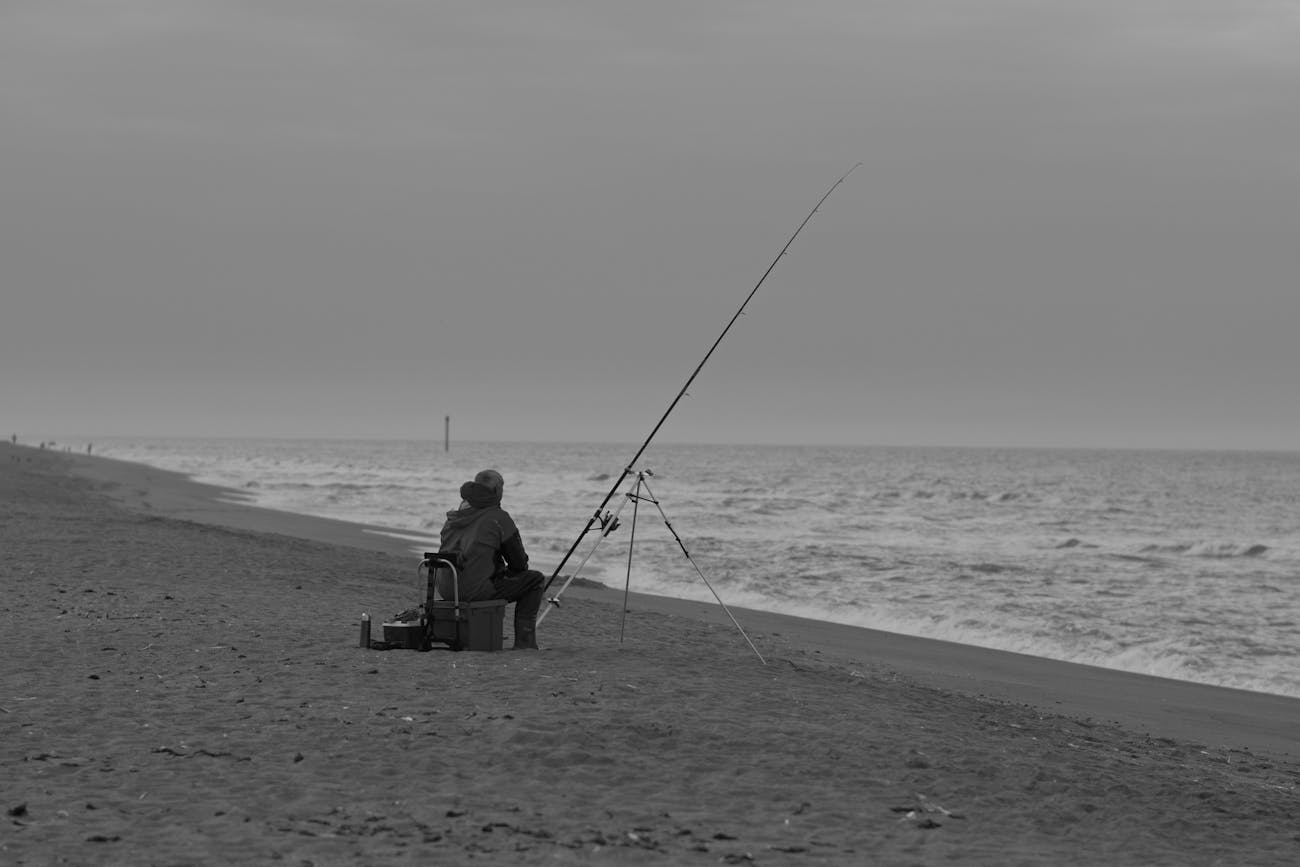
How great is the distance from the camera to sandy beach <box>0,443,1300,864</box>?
18.5ft

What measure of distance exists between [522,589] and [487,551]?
1.23 ft

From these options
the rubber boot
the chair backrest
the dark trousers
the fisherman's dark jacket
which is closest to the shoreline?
the rubber boot

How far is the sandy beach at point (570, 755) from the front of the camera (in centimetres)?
565

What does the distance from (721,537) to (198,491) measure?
18368 mm

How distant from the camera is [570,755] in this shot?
22.6ft

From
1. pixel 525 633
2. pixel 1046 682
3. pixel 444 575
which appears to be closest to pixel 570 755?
pixel 444 575

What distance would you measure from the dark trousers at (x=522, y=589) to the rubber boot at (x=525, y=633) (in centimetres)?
8

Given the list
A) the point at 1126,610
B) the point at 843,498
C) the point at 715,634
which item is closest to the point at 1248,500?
the point at 843,498

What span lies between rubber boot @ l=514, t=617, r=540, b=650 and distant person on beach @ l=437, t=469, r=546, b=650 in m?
0.08

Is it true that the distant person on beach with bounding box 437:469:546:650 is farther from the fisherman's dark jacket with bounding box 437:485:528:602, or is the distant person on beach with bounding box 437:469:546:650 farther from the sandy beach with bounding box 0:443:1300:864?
the sandy beach with bounding box 0:443:1300:864

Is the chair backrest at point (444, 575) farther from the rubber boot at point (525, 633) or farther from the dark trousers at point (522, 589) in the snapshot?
the rubber boot at point (525, 633)

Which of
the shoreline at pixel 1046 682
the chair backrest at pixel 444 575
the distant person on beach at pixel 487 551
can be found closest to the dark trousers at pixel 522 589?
the distant person on beach at pixel 487 551

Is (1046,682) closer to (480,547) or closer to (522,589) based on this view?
(522,589)

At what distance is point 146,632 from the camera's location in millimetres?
10062
